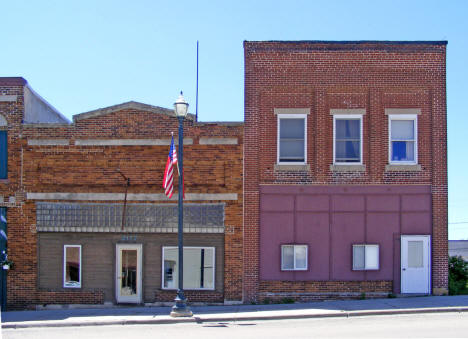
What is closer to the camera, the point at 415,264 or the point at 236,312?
the point at 236,312

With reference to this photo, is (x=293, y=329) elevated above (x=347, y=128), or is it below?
below

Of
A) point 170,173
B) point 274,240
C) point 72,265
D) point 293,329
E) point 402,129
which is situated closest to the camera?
point 293,329

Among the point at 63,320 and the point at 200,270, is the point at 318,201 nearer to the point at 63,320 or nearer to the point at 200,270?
the point at 200,270

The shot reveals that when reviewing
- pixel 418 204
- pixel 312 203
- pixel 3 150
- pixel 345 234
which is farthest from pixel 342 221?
pixel 3 150

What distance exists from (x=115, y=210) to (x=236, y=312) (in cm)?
530

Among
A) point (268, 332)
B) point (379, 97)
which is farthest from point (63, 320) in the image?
point (379, 97)

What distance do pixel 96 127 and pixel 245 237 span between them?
613cm

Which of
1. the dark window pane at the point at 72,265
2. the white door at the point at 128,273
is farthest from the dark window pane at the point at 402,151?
the dark window pane at the point at 72,265

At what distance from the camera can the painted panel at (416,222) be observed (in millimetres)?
19844

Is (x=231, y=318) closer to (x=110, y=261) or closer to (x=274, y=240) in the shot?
(x=274, y=240)

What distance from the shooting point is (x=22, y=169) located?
2008 centimetres

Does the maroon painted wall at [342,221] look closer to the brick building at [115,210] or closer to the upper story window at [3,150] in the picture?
the brick building at [115,210]

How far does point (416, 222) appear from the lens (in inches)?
781

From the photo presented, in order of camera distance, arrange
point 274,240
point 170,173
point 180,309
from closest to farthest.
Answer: point 180,309
point 170,173
point 274,240
